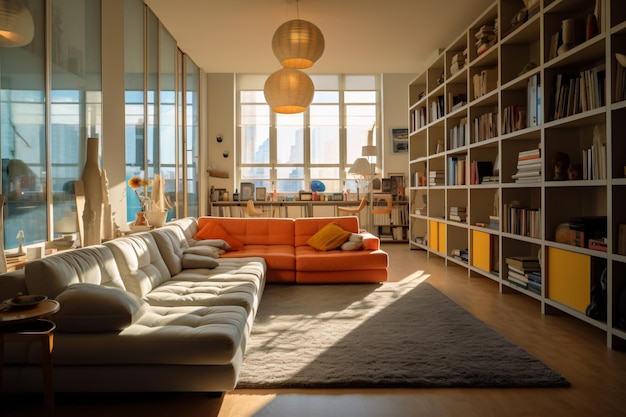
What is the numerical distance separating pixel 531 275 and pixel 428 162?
11.1ft

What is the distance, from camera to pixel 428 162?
729 centimetres

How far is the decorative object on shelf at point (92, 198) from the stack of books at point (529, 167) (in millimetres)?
3800

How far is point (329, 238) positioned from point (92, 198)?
8.73 ft

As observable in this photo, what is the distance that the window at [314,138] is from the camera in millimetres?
10195

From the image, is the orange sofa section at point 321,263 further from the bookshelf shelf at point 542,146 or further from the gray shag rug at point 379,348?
the bookshelf shelf at point 542,146

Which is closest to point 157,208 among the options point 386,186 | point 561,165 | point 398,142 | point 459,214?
point 459,214

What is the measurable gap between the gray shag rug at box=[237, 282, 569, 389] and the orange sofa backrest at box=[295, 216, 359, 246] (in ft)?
4.84

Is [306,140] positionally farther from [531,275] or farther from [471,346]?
[471,346]

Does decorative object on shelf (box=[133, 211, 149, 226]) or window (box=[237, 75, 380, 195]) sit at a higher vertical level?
window (box=[237, 75, 380, 195])

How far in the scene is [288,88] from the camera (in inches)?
224

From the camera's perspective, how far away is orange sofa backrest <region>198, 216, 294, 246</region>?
5793mm

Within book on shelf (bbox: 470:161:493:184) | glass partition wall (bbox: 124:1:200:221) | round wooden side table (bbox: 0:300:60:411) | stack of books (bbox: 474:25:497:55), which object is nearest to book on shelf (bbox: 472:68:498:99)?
stack of books (bbox: 474:25:497:55)

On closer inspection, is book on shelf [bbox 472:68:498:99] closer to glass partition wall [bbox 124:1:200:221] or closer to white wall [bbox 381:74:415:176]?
glass partition wall [bbox 124:1:200:221]

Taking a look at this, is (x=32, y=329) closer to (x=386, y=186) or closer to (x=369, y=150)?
(x=369, y=150)
